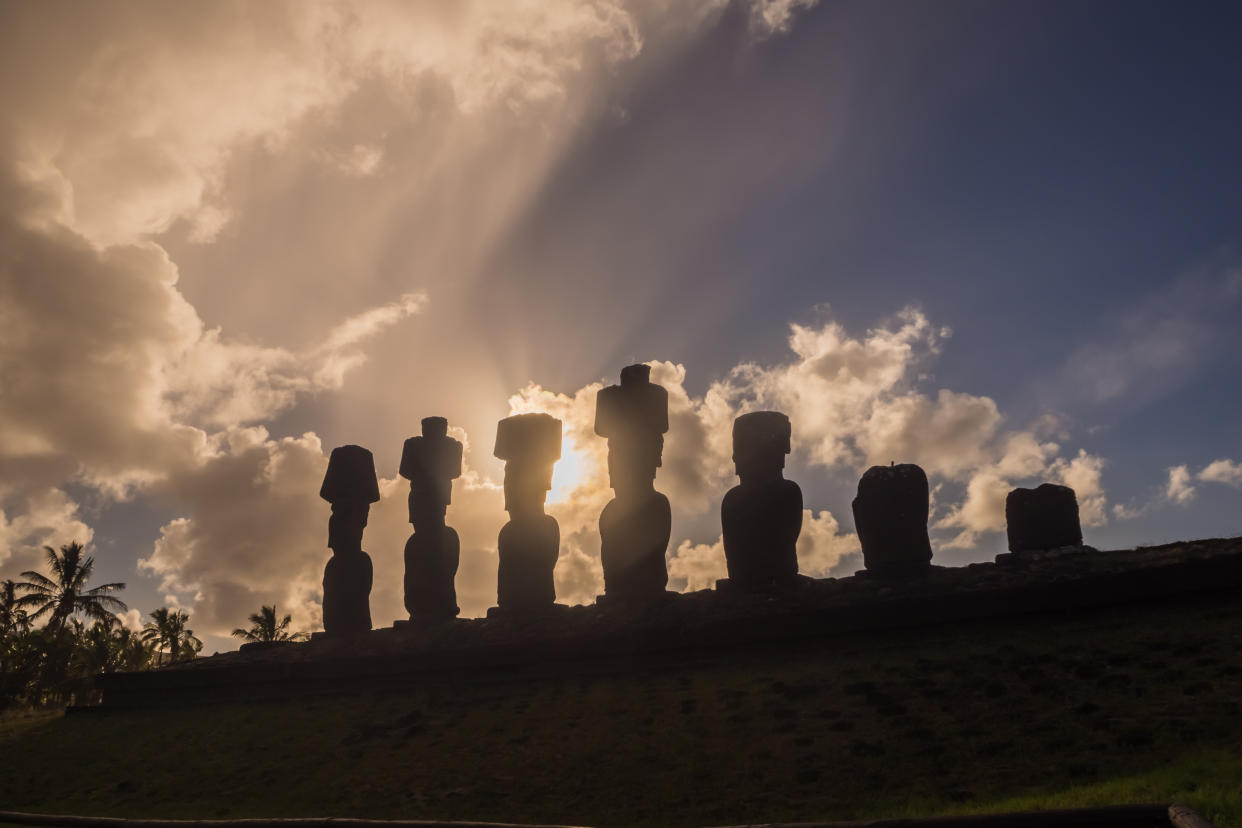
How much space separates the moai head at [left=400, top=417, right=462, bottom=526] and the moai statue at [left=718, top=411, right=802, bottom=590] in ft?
33.0

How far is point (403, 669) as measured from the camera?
22.2m

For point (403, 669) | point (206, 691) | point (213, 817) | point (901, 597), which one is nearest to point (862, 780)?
point (901, 597)

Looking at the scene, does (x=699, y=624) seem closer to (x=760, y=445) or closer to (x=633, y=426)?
(x=760, y=445)

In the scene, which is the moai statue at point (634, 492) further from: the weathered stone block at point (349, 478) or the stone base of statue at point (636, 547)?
the weathered stone block at point (349, 478)

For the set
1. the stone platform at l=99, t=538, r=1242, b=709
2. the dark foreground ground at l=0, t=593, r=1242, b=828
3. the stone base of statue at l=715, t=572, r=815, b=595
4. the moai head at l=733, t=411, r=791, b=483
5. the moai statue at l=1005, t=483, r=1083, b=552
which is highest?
the moai head at l=733, t=411, r=791, b=483

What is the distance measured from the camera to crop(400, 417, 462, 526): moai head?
27.4 m

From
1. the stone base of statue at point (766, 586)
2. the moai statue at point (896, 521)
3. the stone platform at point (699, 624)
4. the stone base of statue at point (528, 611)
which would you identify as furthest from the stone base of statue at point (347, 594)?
the moai statue at point (896, 521)

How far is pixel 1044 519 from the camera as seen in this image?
19125 mm

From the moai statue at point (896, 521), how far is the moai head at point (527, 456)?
952cm

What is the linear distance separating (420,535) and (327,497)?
378 centimetres

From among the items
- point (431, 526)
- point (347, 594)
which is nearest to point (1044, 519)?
point (431, 526)

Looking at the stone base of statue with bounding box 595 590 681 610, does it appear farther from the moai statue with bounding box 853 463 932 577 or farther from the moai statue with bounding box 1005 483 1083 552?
the moai statue with bounding box 1005 483 1083 552

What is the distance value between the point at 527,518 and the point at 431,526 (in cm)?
372

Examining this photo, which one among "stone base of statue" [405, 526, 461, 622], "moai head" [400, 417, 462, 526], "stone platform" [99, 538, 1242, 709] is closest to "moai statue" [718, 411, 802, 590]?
"stone platform" [99, 538, 1242, 709]
